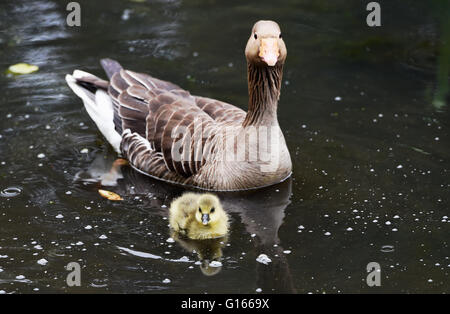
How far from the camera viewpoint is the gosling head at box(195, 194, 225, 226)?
684cm

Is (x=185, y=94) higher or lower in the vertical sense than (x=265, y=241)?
higher

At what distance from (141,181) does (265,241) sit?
2004 mm

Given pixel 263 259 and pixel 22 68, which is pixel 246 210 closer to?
pixel 263 259

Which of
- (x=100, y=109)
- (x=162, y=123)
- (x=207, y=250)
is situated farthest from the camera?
(x=100, y=109)

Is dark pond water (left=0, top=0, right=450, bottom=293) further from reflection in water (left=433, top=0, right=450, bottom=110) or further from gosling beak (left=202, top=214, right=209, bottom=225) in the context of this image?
gosling beak (left=202, top=214, right=209, bottom=225)

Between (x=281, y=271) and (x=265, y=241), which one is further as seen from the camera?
(x=265, y=241)

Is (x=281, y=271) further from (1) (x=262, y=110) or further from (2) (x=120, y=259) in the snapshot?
(1) (x=262, y=110)

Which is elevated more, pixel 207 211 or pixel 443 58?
pixel 443 58

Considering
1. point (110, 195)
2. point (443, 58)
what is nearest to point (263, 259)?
point (110, 195)

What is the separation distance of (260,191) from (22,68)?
15.2 feet

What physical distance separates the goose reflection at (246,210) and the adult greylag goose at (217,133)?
0.13m

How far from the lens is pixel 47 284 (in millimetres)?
6332

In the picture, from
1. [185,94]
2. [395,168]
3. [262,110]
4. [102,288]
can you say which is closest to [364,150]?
[395,168]

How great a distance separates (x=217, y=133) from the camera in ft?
26.4
